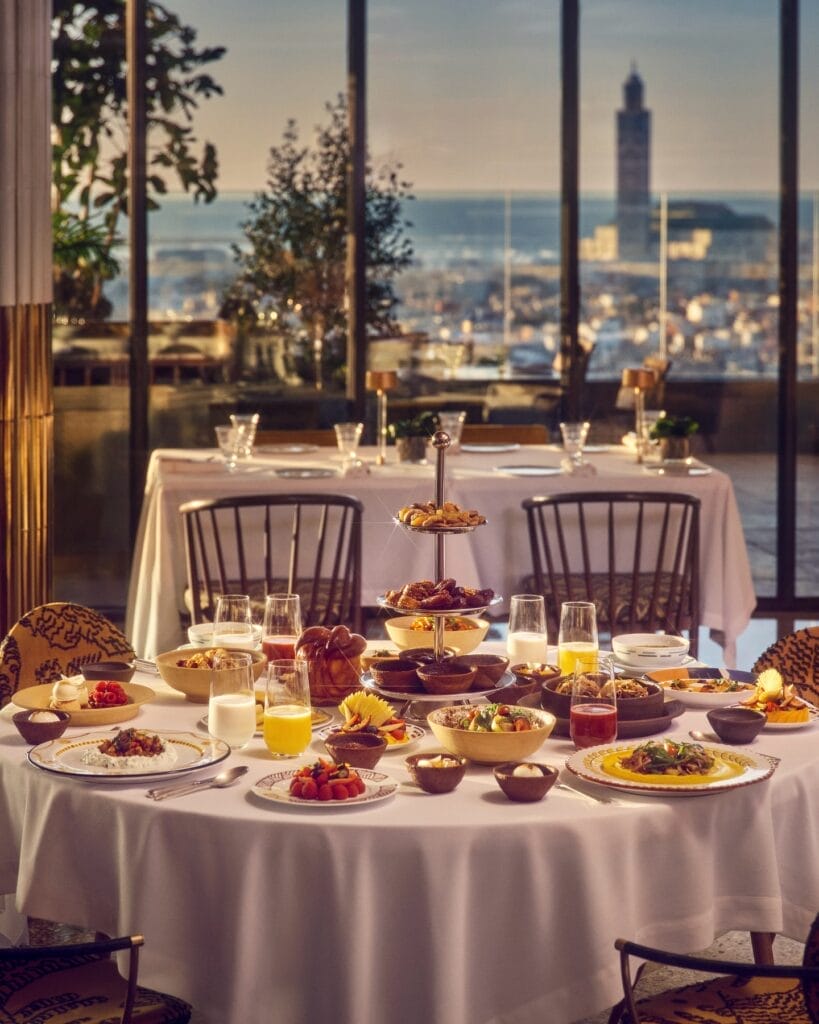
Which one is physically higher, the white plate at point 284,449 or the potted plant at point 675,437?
the potted plant at point 675,437

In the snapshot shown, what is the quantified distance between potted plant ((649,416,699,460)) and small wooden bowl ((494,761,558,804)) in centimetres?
359

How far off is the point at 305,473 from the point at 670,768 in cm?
335

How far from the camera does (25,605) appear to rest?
17.7 ft

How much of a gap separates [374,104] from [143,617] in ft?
9.45

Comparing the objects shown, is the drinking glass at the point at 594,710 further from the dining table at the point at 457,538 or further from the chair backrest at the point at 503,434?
the chair backrest at the point at 503,434

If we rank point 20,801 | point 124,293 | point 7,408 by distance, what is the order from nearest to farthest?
1. point 20,801
2. point 7,408
3. point 124,293

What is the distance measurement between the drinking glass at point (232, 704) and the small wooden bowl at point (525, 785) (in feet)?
1.54

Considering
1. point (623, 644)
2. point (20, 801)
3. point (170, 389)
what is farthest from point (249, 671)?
point (170, 389)

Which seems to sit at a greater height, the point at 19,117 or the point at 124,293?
the point at 19,117

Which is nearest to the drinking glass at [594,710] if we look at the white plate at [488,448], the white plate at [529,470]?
the white plate at [529,470]

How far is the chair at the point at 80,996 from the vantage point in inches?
93.3

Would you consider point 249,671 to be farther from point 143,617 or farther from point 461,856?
point 143,617

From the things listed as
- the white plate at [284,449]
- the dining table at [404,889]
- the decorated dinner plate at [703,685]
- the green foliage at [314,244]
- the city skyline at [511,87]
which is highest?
the city skyline at [511,87]

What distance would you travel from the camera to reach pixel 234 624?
317cm
